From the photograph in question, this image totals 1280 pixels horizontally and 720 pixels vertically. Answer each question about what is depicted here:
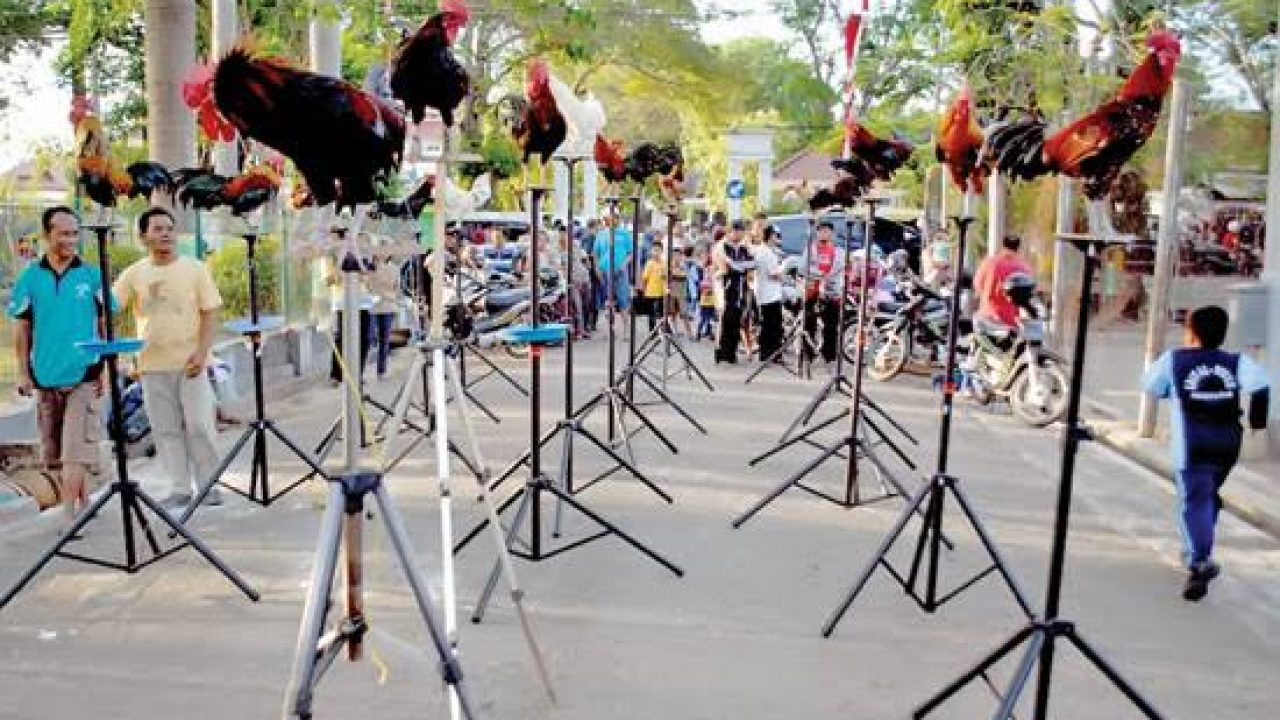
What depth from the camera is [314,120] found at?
3.56 metres

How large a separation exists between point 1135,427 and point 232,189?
26.3ft

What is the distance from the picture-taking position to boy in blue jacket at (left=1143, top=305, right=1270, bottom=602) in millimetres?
6457

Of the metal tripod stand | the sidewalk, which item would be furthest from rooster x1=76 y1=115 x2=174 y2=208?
the sidewalk

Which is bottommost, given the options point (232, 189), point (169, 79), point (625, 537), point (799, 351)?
point (799, 351)

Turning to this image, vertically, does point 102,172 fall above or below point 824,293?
above

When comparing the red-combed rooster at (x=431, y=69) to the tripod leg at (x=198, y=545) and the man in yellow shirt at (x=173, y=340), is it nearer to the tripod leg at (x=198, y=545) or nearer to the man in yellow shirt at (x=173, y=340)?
the tripod leg at (x=198, y=545)

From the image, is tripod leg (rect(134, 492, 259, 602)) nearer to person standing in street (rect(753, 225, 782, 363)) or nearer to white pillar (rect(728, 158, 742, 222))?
person standing in street (rect(753, 225, 782, 363))

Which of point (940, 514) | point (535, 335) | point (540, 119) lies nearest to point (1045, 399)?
point (940, 514)

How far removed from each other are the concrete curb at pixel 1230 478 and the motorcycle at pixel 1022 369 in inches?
20.2

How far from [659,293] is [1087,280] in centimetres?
1402

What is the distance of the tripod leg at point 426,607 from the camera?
12.9 feet

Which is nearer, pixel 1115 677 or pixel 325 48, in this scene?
pixel 1115 677

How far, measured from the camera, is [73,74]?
21375mm

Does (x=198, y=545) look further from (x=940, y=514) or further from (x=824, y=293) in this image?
(x=824, y=293)
